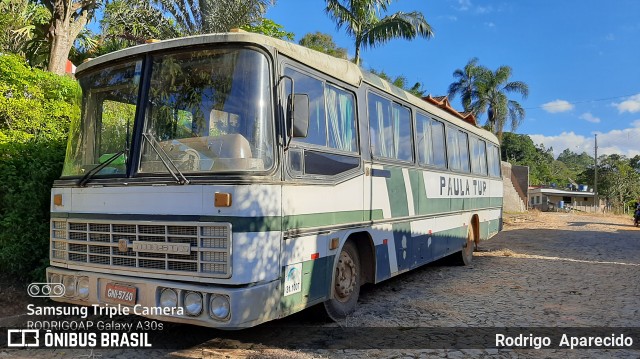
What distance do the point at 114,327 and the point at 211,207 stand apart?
2554mm

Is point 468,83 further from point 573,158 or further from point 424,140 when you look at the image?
point 573,158

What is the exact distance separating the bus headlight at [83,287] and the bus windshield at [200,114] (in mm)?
1048

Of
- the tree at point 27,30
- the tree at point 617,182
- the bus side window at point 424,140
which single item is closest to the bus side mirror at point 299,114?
the bus side window at point 424,140

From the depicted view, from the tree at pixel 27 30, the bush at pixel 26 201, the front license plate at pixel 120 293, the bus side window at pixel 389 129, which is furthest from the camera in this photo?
the tree at pixel 27 30

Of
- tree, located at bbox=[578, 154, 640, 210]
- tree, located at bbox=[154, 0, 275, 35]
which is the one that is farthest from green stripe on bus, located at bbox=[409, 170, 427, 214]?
tree, located at bbox=[578, 154, 640, 210]

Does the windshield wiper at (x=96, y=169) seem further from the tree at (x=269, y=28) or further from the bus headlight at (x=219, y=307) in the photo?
the tree at (x=269, y=28)

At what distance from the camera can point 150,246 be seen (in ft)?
14.2

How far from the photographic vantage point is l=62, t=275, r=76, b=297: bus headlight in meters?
4.79

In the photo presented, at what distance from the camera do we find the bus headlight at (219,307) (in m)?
4.00

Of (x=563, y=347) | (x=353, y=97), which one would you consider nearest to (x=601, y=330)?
(x=563, y=347)

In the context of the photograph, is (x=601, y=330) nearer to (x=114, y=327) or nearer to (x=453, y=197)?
(x=453, y=197)

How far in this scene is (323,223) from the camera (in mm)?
5129

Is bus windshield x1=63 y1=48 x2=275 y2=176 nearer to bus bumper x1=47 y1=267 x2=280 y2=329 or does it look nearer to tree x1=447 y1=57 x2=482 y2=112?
bus bumper x1=47 y1=267 x2=280 y2=329

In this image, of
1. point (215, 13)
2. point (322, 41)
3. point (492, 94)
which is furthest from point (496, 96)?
point (215, 13)
